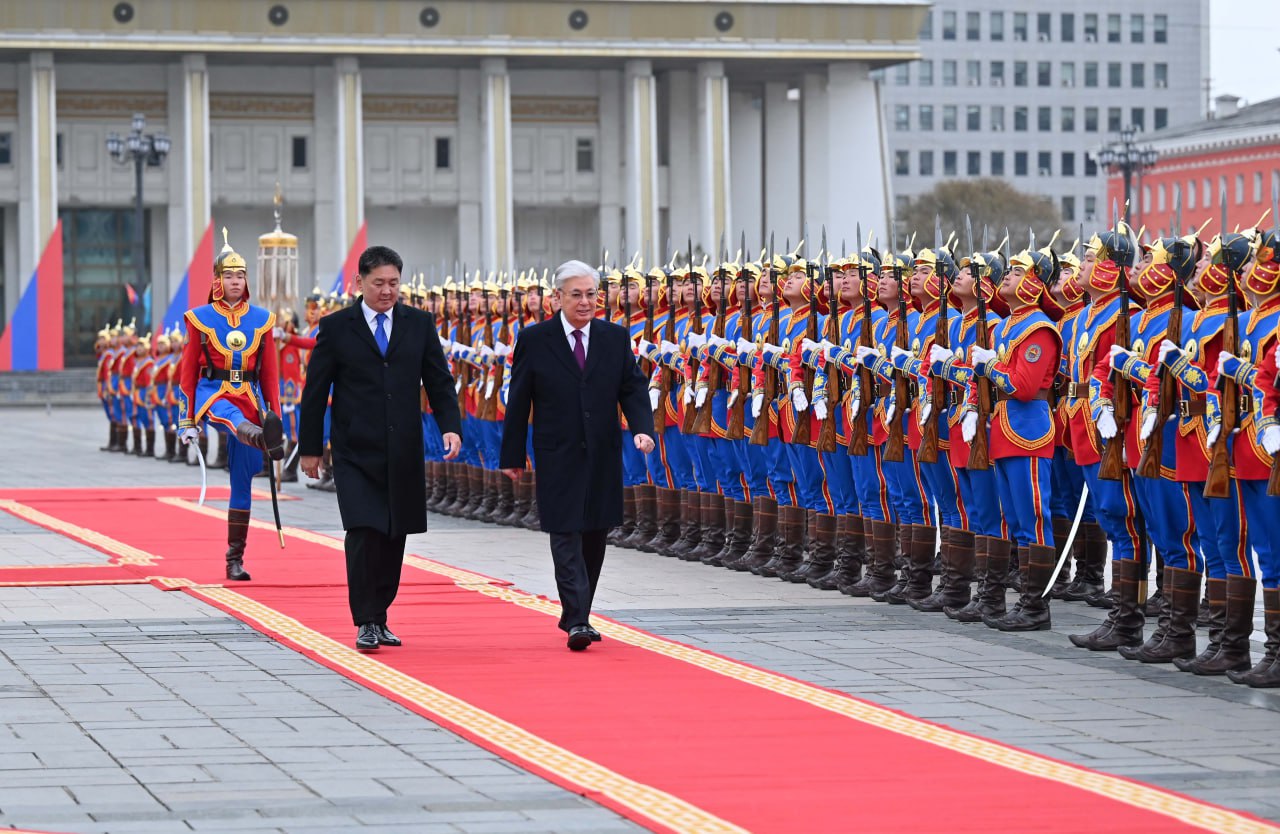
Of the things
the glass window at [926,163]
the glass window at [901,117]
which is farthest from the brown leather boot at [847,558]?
the glass window at [901,117]

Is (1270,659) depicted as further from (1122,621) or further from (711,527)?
(711,527)

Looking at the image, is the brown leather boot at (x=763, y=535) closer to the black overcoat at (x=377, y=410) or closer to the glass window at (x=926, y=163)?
the black overcoat at (x=377, y=410)

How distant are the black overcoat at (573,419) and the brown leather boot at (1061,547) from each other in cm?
299

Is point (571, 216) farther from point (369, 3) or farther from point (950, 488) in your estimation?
point (950, 488)

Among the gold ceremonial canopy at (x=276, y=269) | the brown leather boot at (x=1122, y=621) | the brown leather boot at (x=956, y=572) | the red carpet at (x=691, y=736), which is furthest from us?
the gold ceremonial canopy at (x=276, y=269)

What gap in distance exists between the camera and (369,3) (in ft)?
244

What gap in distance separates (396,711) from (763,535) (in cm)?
632

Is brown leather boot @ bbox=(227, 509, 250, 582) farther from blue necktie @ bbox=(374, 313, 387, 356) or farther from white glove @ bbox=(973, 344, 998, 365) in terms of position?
white glove @ bbox=(973, 344, 998, 365)

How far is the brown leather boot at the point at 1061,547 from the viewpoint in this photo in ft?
43.8

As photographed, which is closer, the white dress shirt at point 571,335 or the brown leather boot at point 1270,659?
the brown leather boot at point 1270,659

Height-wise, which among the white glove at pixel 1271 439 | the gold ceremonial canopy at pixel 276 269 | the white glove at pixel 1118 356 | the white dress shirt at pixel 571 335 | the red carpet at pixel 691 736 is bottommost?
the red carpet at pixel 691 736

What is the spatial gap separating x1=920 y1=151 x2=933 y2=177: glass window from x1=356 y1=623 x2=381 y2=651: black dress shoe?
11583cm

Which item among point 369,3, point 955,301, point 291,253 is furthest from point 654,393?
point 369,3

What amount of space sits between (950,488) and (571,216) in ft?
231
